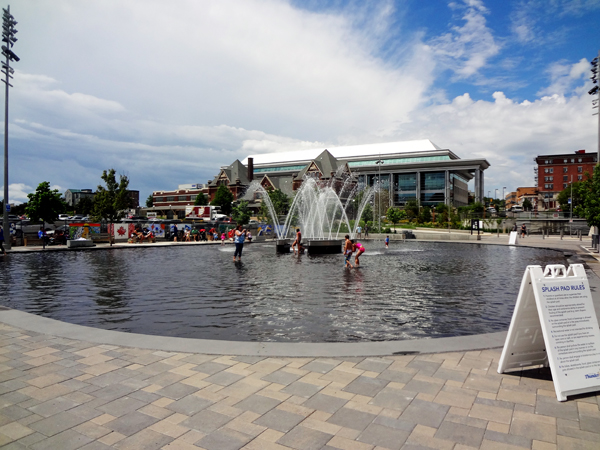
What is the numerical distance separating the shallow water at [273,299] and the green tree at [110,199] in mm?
33164

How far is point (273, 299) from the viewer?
11266 mm

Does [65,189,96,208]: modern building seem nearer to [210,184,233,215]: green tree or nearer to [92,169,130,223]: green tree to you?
[210,184,233,215]: green tree

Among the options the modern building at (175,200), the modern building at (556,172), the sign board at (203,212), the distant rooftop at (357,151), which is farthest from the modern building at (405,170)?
the sign board at (203,212)

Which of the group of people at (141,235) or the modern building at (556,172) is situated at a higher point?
the modern building at (556,172)

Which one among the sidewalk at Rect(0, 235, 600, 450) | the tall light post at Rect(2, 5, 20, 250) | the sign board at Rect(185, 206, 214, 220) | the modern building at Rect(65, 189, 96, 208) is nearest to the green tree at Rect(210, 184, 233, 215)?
the sign board at Rect(185, 206, 214, 220)

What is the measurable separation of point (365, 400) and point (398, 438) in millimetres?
771

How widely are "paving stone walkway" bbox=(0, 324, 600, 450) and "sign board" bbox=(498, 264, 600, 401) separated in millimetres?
192

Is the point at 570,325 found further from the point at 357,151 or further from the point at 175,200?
the point at 175,200

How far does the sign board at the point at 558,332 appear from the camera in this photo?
460cm

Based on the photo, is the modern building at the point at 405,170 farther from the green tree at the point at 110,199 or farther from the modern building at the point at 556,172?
the green tree at the point at 110,199

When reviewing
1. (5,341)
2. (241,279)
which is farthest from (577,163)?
(5,341)

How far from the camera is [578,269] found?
518cm

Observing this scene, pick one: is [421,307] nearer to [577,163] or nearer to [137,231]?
[137,231]

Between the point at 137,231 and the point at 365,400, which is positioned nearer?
the point at 365,400
